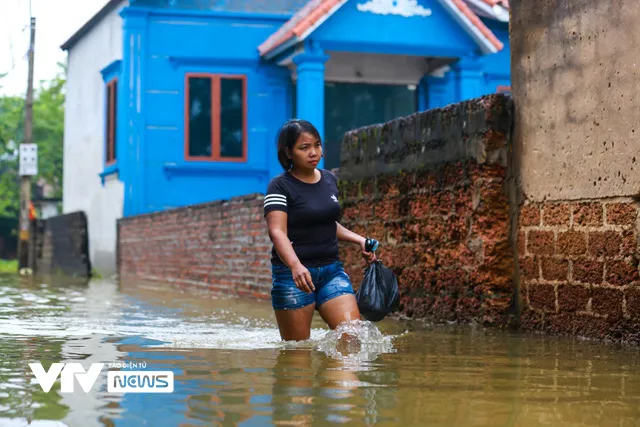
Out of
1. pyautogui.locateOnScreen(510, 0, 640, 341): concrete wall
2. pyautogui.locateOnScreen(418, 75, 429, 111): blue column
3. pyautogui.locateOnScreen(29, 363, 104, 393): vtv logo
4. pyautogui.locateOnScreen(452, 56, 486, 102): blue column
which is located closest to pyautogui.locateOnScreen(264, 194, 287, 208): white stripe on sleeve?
pyautogui.locateOnScreen(29, 363, 104, 393): vtv logo

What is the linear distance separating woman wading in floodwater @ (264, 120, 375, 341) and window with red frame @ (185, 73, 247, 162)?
14.5 meters

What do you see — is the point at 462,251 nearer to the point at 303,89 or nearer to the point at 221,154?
the point at 303,89

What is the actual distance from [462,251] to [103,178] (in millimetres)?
16403

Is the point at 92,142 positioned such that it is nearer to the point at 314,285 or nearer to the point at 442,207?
the point at 442,207

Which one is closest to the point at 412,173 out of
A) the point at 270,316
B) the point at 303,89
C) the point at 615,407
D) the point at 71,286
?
the point at 270,316

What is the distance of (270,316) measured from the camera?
1149 centimetres

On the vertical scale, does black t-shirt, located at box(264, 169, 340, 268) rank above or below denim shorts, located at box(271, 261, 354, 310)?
above

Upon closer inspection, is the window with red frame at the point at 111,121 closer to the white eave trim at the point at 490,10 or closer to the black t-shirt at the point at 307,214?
the white eave trim at the point at 490,10

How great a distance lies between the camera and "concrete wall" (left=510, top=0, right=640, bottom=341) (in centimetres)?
789

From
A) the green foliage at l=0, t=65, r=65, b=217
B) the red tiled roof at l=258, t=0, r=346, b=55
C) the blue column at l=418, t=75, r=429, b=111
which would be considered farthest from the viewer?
the green foliage at l=0, t=65, r=65, b=217

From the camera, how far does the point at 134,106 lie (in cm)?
2167

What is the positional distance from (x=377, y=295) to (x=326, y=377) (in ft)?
5.06

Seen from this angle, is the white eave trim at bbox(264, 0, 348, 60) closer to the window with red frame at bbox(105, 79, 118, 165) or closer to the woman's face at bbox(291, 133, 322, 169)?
the window with red frame at bbox(105, 79, 118, 165)

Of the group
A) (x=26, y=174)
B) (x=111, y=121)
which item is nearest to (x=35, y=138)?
(x=26, y=174)
